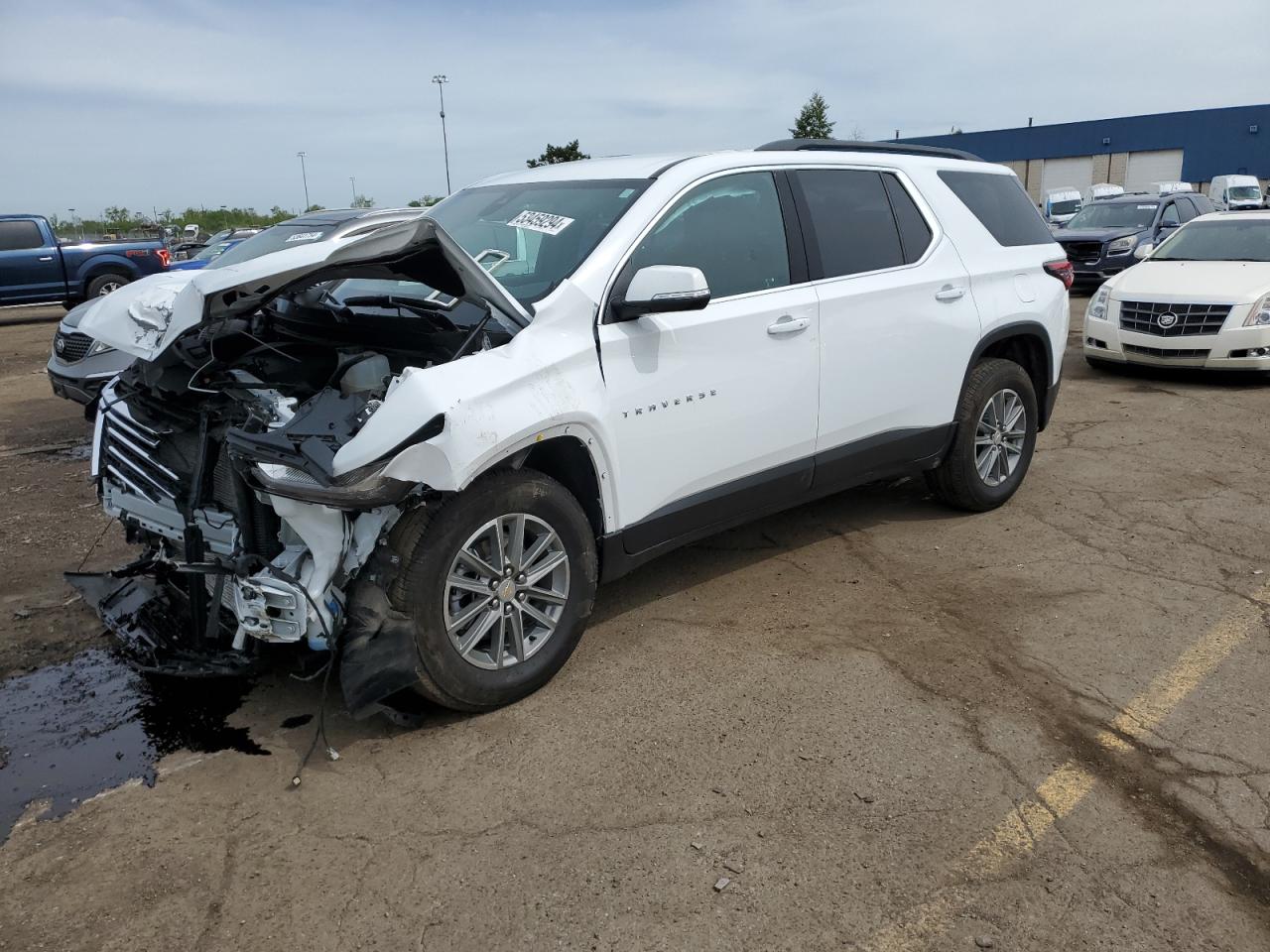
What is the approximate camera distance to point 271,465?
318 cm

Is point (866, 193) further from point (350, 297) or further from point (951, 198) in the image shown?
point (350, 297)

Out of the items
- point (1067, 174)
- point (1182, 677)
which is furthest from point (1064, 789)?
point (1067, 174)

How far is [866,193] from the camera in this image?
16.1 ft

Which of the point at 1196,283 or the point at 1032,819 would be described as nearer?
the point at 1032,819

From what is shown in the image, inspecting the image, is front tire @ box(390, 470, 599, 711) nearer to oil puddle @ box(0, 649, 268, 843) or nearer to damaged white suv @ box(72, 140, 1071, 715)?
damaged white suv @ box(72, 140, 1071, 715)

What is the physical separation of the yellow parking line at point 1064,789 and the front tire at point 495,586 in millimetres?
1623

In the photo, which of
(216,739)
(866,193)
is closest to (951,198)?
(866,193)

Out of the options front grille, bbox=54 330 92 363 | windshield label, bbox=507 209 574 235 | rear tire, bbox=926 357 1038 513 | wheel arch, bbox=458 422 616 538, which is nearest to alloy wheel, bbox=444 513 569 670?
wheel arch, bbox=458 422 616 538

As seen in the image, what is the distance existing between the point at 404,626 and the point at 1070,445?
588cm

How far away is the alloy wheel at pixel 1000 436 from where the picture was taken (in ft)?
18.5

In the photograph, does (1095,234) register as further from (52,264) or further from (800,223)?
(52,264)

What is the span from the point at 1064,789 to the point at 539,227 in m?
2.96

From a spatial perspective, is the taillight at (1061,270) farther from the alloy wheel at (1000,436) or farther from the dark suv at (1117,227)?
the dark suv at (1117,227)

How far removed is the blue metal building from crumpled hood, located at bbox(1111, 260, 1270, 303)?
147 feet
